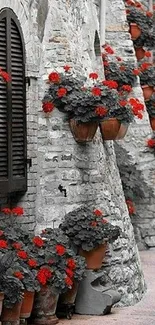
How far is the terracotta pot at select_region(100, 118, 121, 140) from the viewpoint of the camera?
34.8 feet

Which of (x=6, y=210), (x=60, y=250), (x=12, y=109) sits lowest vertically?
(x=60, y=250)

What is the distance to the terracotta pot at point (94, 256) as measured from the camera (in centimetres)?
989

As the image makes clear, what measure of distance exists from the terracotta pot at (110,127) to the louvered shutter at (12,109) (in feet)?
3.48

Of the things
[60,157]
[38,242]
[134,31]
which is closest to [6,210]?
[38,242]

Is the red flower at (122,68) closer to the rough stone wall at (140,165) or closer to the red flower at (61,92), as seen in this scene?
the rough stone wall at (140,165)

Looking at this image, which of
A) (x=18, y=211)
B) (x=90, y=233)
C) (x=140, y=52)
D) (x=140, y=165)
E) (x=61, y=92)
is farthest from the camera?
(x=140, y=52)

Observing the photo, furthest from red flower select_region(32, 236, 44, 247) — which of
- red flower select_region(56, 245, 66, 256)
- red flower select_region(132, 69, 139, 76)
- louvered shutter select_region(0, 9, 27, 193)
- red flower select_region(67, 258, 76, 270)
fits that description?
red flower select_region(132, 69, 139, 76)

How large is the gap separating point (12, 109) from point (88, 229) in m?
1.42

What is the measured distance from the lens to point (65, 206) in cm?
1037

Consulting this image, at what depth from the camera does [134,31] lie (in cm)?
1592

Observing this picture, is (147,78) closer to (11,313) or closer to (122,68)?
(122,68)

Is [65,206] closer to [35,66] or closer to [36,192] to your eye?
[36,192]

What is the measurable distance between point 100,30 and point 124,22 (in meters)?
1.35

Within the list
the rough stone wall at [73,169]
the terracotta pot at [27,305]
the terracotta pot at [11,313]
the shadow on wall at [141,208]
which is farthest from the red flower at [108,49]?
the terracotta pot at [11,313]
